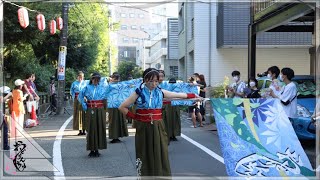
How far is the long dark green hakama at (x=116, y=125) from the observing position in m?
11.1

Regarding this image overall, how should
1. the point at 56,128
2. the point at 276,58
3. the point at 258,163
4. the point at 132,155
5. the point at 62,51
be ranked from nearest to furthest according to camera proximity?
1. the point at 258,163
2. the point at 132,155
3. the point at 56,128
4. the point at 62,51
5. the point at 276,58

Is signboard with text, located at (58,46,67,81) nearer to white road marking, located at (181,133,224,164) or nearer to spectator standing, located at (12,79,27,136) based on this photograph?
spectator standing, located at (12,79,27,136)

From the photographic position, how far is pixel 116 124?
36.8ft

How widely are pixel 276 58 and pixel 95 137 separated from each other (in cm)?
1726

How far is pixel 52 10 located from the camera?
21359 millimetres

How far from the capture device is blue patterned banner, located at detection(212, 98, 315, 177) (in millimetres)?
5602

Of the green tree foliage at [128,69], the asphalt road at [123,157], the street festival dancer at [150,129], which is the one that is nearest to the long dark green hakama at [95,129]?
the asphalt road at [123,157]

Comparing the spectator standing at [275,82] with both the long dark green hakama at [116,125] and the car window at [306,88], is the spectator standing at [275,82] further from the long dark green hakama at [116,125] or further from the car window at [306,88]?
the long dark green hakama at [116,125]

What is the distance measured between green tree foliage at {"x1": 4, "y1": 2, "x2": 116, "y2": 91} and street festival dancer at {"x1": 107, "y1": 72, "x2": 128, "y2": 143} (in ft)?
29.9

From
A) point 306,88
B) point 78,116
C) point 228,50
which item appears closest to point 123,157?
point 78,116

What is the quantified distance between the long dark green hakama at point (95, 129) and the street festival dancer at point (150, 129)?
10.7 ft

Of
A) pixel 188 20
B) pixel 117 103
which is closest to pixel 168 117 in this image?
pixel 117 103

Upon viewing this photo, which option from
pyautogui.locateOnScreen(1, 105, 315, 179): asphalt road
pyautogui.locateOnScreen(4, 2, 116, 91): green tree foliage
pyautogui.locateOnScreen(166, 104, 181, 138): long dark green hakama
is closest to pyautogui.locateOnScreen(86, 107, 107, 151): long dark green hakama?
pyautogui.locateOnScreen(1, 105, 315, 179): asphalt road

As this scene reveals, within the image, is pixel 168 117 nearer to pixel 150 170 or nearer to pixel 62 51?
pixel 150 170
